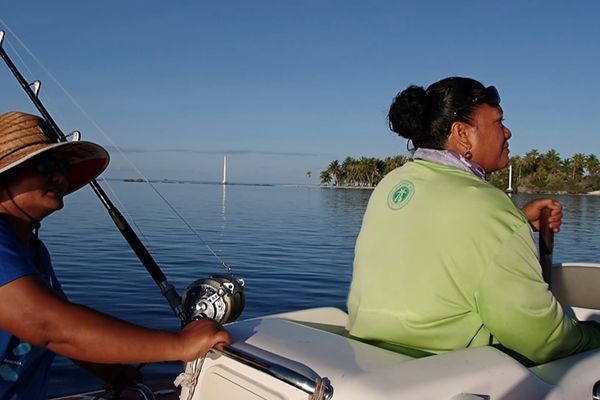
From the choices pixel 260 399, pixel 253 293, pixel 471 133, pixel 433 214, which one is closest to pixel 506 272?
pixel 433 214

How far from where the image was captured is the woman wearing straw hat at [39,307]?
1.63 m

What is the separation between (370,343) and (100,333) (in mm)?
1014

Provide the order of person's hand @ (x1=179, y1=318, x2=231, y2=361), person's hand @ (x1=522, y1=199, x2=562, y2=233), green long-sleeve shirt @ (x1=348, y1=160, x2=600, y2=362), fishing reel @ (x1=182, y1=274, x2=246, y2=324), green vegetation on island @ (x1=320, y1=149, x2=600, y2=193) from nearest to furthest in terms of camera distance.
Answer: person's hand @ (x1=179, y1=318, x2=231, y2=361), green long-sleeve shirt @ (x1=348, y1=160, x2=600, y2=362), fishing reel @ (x1=182, y1=274, x2=246, y2=324), person's hand @ (x1=522, y1=199, x2=562, y2=233), green vegetation on island @ (x1=320, y1=149, x2=600, y2=193)

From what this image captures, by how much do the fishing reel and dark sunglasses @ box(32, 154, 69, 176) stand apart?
920mm

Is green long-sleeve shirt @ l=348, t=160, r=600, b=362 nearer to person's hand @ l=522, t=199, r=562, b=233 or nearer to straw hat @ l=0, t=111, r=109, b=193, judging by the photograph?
person's hand @ l=522, t=199, r=562, b=233

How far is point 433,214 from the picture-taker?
7.00ft

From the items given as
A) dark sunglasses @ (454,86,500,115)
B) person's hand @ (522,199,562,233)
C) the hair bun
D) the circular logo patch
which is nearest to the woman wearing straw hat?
the circular logo patch

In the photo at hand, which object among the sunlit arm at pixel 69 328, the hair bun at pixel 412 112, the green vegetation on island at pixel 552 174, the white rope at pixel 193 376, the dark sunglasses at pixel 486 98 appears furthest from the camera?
the green vegetation on island at pixel 552 174

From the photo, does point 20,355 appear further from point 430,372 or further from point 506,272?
point 506,272

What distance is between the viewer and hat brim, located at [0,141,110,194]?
6.22ft

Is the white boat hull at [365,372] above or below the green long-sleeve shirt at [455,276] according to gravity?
below

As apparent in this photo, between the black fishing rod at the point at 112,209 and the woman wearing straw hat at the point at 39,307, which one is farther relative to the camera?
the black fishing rod at the point at 112,209

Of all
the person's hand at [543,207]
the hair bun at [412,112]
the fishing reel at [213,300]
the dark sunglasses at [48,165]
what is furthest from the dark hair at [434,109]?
the dark sunglasses at [48,165]

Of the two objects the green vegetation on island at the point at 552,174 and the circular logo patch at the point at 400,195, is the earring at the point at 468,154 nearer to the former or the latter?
the circular logo patch at the point at 400,195
